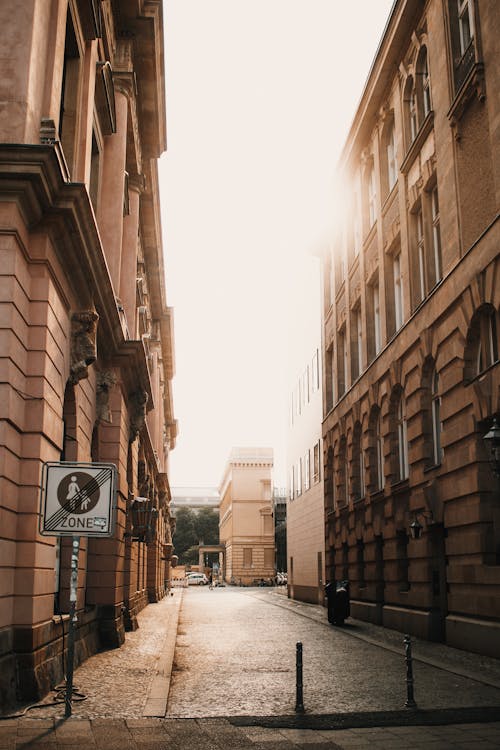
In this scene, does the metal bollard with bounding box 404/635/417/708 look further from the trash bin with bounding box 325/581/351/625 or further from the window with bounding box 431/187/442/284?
the trash bin with bounding box 325/581/351/625

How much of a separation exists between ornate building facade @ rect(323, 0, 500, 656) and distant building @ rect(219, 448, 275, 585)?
6228cm

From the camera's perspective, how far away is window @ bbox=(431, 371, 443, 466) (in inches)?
845

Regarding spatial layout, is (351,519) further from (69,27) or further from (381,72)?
(69,27)

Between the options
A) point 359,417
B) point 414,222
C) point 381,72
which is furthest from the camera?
point 359,417

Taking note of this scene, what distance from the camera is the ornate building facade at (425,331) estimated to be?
17594 millimetres

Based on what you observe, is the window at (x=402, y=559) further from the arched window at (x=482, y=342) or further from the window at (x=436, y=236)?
the arched window at (x=482, y=342)

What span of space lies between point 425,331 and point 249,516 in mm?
78508

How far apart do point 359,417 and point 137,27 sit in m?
15.3

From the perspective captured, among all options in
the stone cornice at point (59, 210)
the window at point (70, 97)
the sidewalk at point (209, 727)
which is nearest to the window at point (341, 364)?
the stone cornice at point (59, 210)

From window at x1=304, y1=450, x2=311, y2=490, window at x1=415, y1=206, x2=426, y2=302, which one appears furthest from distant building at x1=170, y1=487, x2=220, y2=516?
window at x1=415, y1=206, x2=426, y2=302

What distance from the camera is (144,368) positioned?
2306 cm

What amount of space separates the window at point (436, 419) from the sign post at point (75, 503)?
1312 centimetres

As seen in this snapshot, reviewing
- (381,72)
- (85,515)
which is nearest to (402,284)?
Answer: (381,72)

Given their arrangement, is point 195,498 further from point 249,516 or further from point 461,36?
point 461,36
